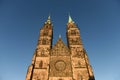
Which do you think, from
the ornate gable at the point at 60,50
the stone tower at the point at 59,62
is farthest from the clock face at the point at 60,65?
the ornate gable at the point at 60,50

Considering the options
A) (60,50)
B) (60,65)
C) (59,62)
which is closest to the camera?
(60,65)

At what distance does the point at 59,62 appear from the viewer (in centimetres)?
2633

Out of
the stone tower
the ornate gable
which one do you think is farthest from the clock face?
the ornate gable

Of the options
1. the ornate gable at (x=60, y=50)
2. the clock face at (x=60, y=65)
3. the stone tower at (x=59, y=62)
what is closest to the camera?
the stone tower at (x=59, y=62)

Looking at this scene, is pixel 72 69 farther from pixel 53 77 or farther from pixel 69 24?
pixel 69 24

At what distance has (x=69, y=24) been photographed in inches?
1411

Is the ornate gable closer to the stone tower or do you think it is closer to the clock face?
the stone tower

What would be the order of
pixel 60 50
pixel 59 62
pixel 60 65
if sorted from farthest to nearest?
pixel 60 50
pixel 59 62
pixel 60 65

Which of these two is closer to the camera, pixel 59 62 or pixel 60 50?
pixel 59 62

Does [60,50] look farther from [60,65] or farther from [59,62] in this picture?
[60,65]

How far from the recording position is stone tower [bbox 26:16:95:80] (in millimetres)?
24203

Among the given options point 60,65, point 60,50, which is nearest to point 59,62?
point 60,65

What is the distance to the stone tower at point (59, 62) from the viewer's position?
24.2 meters

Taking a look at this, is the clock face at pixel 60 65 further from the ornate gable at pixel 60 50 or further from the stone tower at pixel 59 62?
the ornate gable at pixel 60 50
